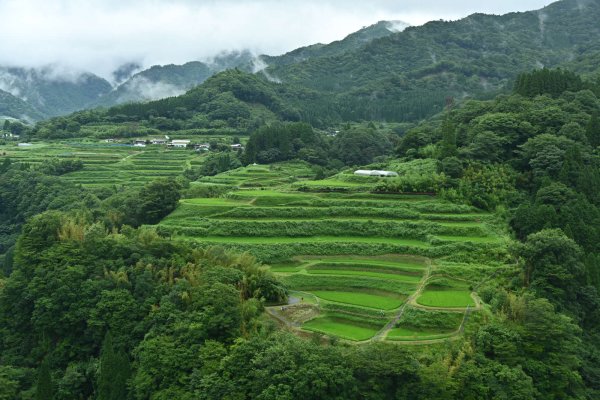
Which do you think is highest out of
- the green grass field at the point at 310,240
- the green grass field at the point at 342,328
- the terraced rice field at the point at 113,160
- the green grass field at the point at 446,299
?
the terraced rice field at the point at 113,160

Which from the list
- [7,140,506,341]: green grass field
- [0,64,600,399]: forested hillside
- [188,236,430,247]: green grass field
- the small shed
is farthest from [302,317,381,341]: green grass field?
the small shed

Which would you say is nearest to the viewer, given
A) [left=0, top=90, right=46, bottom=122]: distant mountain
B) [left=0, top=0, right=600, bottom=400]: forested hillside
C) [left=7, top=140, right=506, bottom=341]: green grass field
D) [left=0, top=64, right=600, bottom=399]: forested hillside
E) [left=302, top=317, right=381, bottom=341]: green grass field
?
[left=0, top=64, right=600, bottom=399]: forested hillside

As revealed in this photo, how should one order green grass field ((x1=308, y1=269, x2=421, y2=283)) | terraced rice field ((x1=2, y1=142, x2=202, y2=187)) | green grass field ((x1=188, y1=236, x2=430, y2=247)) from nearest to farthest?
green grass field ((x1=308, y1=269, x2=421, y2=283)) < green grass field ((x1=188, y1=236, x2=430, y2=247)) < terraced rice field ((x1=2, y1=142, x2=202, y2=187))

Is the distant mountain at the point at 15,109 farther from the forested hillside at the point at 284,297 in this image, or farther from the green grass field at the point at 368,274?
the green grass field at the point at 368,274

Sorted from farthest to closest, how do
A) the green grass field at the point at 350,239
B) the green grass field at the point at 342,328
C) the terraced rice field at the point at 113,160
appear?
the terraced rice field at the point at 113,160 < the green grass field at the point at 350,239 < the green grass field at the point at 342,328

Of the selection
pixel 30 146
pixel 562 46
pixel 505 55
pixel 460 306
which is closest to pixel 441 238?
pixel 460 306

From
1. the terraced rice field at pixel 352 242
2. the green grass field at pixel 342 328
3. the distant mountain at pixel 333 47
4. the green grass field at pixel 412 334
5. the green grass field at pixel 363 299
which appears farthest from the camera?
the distant mountain at pixel 333 47

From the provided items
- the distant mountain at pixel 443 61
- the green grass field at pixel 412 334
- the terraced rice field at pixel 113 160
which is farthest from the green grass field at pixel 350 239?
the distant mountain at pixel 443 61

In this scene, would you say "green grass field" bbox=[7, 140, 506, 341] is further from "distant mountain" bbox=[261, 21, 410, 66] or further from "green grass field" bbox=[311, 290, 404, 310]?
"distant mountain" bbox=[261, 21, 410, 66]

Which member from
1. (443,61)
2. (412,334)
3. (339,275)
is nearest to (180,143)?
(339,275)
